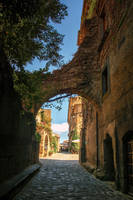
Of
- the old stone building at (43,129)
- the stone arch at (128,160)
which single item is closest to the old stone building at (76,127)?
the old stone building at (43,129)

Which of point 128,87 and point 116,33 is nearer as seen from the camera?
point 128,87

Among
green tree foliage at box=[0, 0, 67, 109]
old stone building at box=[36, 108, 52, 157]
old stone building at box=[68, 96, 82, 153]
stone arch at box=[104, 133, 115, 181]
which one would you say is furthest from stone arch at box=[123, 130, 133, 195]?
old stone building at box=[68, 96, 82, 153]

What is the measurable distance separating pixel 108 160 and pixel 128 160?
6.96ft

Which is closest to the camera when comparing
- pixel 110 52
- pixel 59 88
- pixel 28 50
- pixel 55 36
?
pixel 28 50

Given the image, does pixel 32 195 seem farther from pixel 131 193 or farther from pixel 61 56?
pixel 61 56

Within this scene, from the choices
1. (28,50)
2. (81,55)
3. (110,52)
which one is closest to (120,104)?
(110,52)

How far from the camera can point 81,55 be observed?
9.05m

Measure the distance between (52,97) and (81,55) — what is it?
110 inches

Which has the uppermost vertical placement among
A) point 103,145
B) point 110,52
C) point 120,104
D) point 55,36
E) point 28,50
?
point 55,36

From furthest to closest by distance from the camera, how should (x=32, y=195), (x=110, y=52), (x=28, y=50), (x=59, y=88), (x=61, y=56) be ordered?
(x=59, y=88), (x=61, y=56), (x=110, y=52), (x=28, y=50), (x=32, y=195)

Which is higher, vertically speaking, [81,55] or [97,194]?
[81,55]

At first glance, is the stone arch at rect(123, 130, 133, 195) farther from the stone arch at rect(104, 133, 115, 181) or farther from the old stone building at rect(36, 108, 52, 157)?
the old stone building at rect(36, 108, 52, 157)

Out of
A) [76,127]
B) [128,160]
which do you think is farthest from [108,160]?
[76,127]

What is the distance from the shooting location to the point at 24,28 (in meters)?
4.74
